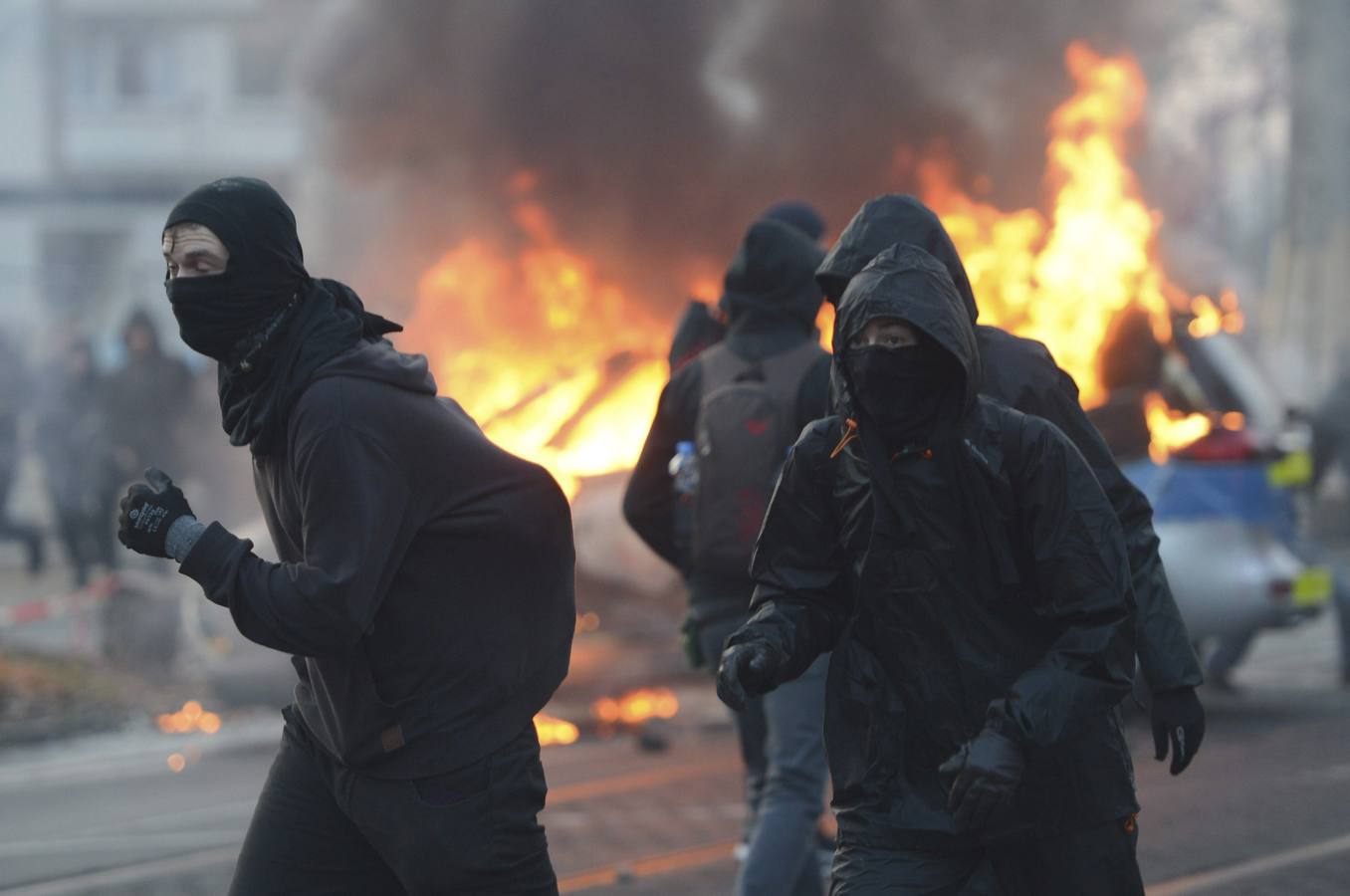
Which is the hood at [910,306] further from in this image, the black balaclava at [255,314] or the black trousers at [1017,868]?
the black balaclava at [255,314]

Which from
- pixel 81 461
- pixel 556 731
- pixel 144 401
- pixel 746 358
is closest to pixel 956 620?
pixel 746 358

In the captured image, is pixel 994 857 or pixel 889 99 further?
pixel 889 99

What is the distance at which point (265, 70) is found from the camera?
→ 34.6m

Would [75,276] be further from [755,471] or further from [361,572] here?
[361,572]

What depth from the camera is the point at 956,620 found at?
10.3 feet

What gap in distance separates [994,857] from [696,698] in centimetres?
644

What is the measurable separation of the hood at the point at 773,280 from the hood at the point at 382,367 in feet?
5.86

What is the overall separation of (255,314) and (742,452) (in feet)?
6.03

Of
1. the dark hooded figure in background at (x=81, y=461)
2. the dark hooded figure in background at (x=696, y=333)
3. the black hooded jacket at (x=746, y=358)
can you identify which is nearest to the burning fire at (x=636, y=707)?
the dark hooded figure in background at (x=696, y=333)

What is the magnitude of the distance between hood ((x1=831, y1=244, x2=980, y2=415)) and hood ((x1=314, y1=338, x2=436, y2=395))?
28.4 inches

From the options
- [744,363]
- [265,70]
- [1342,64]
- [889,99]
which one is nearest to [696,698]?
[744,363]

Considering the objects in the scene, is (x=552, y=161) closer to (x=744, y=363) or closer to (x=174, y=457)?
(x=174, y=457)

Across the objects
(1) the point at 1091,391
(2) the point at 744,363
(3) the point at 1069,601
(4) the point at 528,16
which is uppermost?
(4) the point at 528,16

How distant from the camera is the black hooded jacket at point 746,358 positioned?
4969 millimetres
